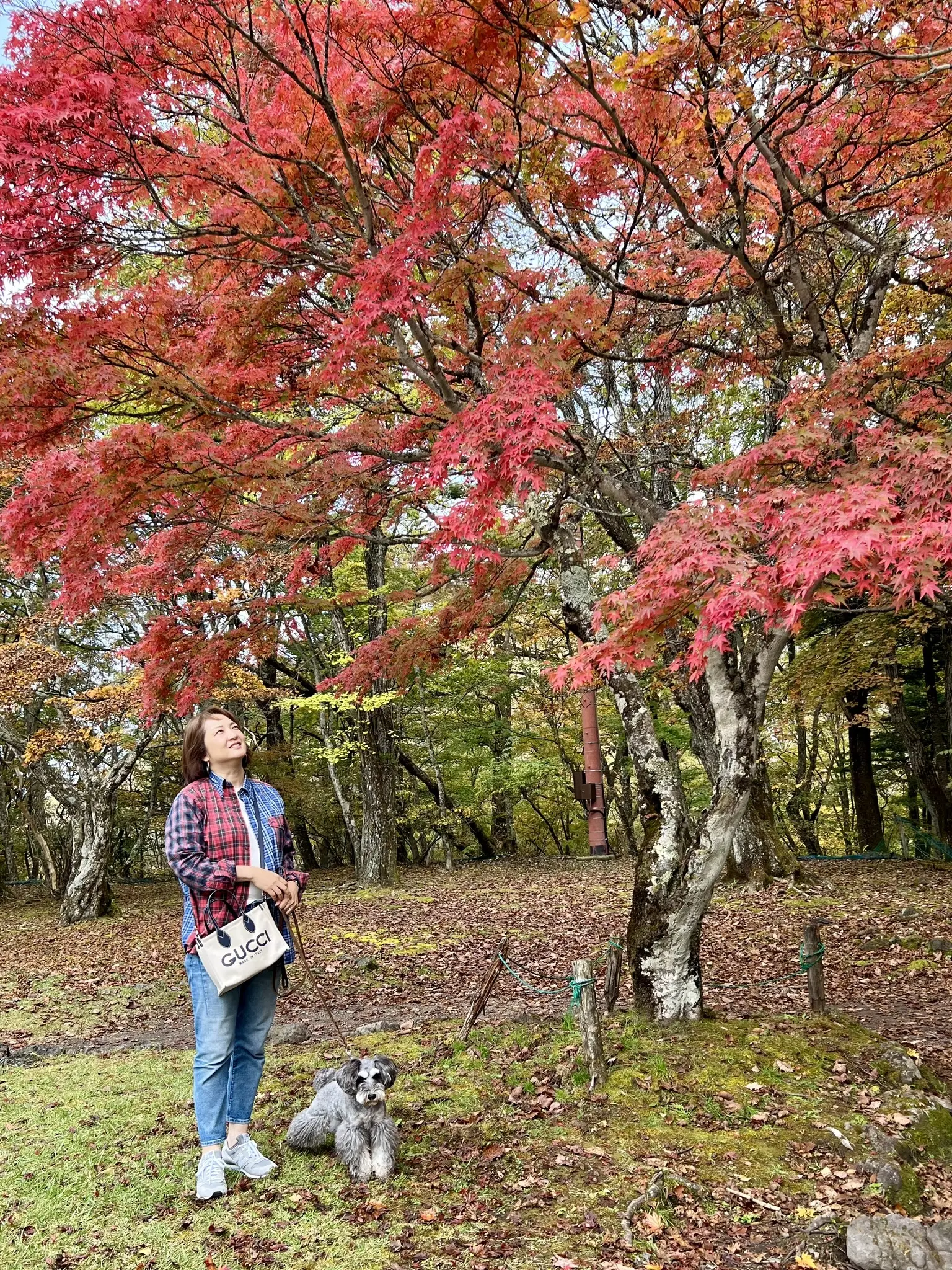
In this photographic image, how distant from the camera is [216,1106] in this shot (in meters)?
2.97

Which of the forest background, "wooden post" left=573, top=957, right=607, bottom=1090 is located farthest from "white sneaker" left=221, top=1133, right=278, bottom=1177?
the forest background

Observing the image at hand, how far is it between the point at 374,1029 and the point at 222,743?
129 inches

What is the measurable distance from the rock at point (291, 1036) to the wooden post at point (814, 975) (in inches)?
134

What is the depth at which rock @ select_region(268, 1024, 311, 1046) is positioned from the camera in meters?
5.34

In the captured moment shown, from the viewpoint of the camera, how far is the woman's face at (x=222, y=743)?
309 cm

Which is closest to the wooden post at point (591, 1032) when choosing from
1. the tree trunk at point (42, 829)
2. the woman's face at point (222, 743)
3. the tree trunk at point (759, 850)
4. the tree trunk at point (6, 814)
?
the woman's face at point (222, 743)

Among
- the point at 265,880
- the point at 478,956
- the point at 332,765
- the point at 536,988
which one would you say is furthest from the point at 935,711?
the point at 265,880

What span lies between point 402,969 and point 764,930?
3.82m

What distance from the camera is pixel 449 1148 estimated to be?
3500 mm

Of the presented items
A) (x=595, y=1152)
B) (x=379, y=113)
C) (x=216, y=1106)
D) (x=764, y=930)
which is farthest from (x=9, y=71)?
(x=764, y=930)

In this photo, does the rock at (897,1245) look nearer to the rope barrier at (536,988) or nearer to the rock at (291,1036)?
the rope barrier at (536,988)

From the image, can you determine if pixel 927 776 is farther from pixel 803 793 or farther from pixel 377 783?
pixel 377 783

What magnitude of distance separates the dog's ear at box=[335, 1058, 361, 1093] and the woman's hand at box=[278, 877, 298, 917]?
2.24 feet

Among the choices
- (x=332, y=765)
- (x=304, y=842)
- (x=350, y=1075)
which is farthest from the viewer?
(x=304, y=842)
